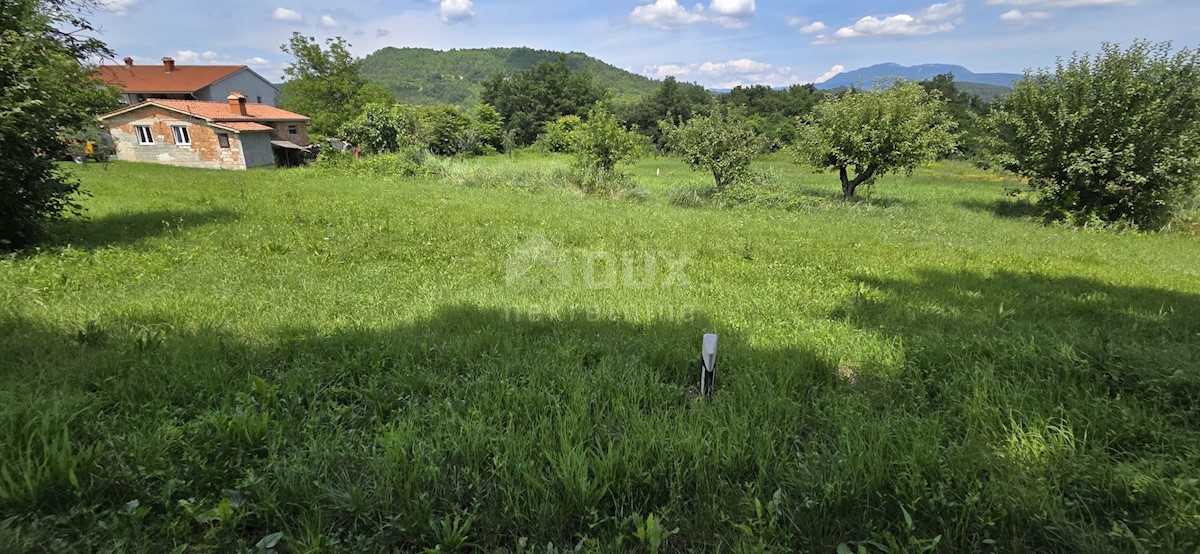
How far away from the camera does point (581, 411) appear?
9.73 feet

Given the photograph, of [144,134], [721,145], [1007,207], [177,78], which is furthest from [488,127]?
[1007,207]

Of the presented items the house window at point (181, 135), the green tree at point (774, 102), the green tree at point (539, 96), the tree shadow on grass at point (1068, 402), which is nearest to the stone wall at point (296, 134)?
the house window at point (181, 135)

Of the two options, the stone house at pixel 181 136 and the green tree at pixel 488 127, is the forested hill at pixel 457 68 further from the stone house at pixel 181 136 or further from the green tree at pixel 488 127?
the stone house at pixel 181 136

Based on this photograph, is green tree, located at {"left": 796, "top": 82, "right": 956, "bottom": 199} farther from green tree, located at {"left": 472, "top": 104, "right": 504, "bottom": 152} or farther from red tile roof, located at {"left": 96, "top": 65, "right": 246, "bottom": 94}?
red tile roof, located at {"left": 96, "top": 65, "right": 246, "bottom": 94}

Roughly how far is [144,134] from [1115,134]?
48.4 meters

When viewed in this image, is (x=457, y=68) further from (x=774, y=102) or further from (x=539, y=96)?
(x=774, y=102)

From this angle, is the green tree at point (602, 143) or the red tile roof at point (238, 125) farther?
the red tile roof at point (238, 125)

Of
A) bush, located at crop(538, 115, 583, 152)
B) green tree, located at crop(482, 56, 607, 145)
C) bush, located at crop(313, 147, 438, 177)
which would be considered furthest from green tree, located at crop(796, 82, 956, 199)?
green tree, located at crop(482, 56, 607, 145)

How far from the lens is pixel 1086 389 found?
3.14m

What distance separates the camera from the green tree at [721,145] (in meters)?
19.4

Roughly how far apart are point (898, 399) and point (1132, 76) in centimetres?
1830

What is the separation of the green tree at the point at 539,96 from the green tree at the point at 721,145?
51.3 meters

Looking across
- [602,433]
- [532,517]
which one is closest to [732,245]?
[602,433]

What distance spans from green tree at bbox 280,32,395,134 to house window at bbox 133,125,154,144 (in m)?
16.3
